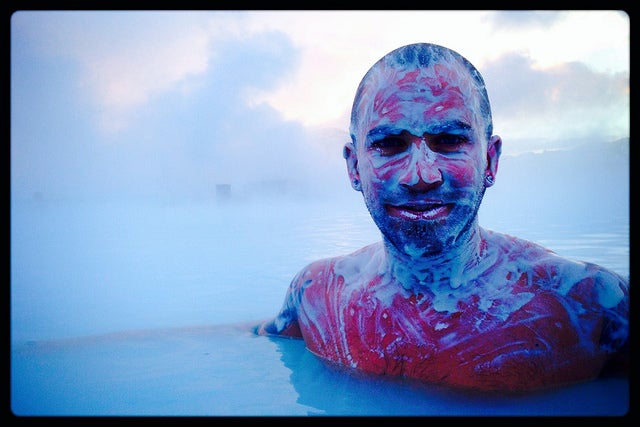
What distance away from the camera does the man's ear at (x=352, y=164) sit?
7.97ft

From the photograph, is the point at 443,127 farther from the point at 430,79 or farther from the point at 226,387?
the point at 226,387

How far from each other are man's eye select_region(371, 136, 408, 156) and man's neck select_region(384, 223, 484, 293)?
0.48 m

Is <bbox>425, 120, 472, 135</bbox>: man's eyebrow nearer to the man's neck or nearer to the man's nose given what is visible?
the man's nose

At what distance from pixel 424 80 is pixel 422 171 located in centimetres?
46

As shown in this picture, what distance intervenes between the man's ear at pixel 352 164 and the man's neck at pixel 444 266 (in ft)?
1.17

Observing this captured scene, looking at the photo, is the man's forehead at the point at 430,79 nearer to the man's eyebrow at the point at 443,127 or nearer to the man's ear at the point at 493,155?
the man's eyebrow at the point at 443,127

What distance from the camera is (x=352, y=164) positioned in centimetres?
246

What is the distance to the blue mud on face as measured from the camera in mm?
2029

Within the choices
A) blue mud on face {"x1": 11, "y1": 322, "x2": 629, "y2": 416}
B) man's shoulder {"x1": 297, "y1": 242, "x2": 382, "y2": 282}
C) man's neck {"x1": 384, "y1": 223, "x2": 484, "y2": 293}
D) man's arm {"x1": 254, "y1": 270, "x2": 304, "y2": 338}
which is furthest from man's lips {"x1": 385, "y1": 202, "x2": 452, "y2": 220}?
man's arm {"x1": 254, "y1": 270, "x2": 304, "y2": 338}

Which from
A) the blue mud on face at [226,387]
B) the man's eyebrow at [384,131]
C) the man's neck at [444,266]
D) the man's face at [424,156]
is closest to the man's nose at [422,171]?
the man's face at [424,156]

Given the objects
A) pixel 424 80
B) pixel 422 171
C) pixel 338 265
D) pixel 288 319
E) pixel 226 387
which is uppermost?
pixel 424 80

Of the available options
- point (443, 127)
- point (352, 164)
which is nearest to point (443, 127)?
point (443, 127)
